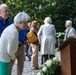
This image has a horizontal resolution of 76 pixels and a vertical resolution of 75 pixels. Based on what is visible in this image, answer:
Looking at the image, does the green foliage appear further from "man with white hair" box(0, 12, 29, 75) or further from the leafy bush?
"man with white hair" box(0, 12, 29, 75)

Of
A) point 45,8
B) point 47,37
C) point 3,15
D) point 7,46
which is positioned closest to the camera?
point 7,46

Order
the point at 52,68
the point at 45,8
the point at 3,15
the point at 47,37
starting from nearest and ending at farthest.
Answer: the point at 52,68 < the point at 3,15 < the point at 47,37 < the point at 45,8

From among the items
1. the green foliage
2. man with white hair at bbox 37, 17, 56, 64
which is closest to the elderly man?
man with white hair at bbox 37, 17, 56, 64

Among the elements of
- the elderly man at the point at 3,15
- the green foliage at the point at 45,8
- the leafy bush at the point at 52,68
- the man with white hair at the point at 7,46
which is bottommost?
the leafy bush at the point at 52,68

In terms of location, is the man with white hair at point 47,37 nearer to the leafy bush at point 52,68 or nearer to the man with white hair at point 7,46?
the leafy bush at point 52,68

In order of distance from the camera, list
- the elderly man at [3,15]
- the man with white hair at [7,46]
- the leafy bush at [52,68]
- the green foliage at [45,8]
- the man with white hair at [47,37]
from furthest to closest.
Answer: the green foliage at [45,8], the man with white hair at [47,37], the elderly man at [3,15], the leafy bush at [52,68], the man with white hair at [7,46]

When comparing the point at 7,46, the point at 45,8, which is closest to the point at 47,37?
Answer: the point at 7,46

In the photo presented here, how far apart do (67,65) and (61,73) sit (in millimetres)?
455

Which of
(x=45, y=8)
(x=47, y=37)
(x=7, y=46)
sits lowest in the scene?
(x=7, y=46)

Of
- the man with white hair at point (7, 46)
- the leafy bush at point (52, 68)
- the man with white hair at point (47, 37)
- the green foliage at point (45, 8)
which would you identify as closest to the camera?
the man with white hair at point (7, 46)

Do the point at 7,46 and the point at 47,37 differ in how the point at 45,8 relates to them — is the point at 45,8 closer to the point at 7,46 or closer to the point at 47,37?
the point at 47,37

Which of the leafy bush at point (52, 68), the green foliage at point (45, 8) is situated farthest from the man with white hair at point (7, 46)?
the green foliage at point (45, 8)

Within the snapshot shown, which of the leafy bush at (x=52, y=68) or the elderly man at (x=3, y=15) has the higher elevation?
the elderly man at (x=3, y=15)

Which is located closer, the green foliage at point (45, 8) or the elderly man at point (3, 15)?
the elderly man at point (3, 15)
